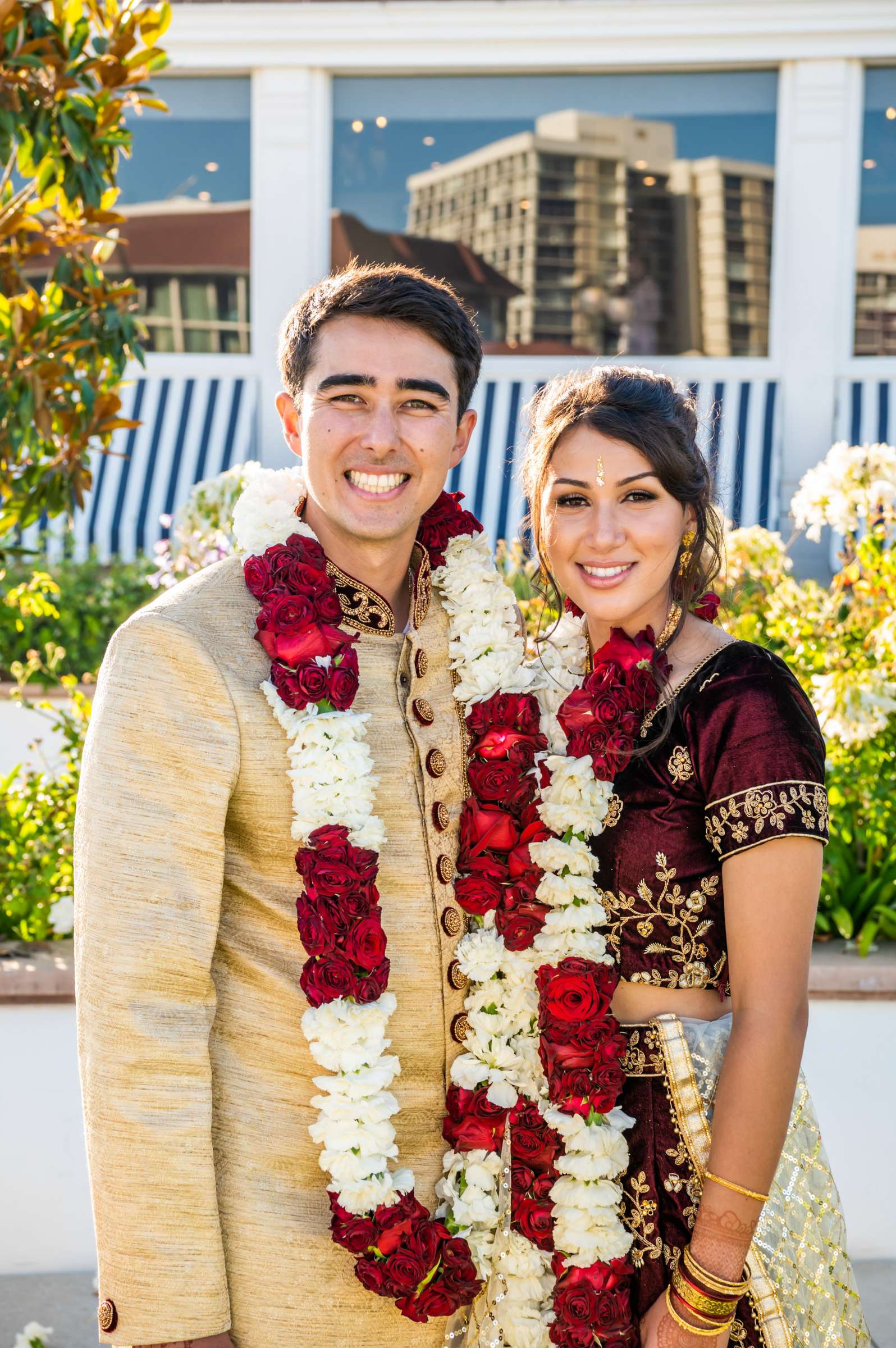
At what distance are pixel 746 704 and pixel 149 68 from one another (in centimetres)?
304

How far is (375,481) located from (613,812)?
66 cm

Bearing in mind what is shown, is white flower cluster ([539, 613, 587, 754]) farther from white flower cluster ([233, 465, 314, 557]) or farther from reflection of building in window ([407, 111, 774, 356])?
reflection of building in window ([407, 111, 774, 356])

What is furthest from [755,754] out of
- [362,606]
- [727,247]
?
[727,247]

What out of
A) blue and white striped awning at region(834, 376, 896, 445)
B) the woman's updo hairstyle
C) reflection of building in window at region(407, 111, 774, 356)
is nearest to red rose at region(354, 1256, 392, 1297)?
the woman's updo hairstyle

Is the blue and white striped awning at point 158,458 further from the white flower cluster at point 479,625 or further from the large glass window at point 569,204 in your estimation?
the white flower cluster at point 479,625

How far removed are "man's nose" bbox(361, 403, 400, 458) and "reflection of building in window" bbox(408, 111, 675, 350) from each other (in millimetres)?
6285

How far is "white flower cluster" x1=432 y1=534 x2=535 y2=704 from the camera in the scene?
2195mm

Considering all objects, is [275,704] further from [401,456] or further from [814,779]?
[814,779]

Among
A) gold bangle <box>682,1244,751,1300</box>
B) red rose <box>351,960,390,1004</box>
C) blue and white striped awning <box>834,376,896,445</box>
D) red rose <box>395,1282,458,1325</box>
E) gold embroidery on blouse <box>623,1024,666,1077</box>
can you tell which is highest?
blue and white striped awning <box>834,376,896,445</box>

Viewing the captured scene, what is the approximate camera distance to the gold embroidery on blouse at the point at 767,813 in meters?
1.82

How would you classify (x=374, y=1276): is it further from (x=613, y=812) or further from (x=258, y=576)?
(x=258, y=576)

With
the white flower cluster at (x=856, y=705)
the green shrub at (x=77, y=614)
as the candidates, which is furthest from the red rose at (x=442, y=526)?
the green shrub at (x=77, y=614)

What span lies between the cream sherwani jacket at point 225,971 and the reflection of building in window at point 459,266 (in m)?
6.32

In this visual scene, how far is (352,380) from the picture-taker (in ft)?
6.66
